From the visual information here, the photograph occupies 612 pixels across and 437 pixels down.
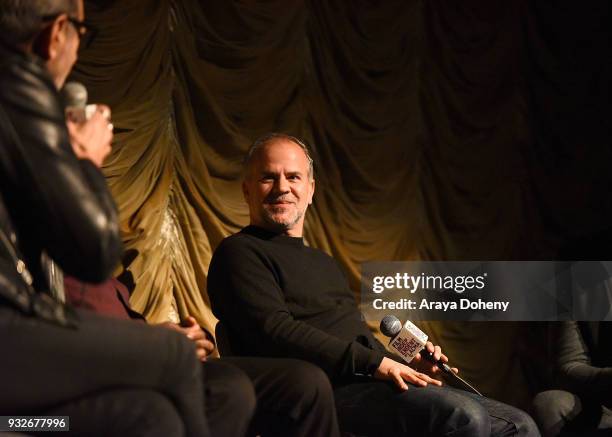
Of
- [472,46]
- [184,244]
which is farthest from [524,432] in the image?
[472,46]

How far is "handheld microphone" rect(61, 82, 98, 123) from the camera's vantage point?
132 cm

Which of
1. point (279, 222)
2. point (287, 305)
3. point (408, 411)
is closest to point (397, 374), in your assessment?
point (408, 411)

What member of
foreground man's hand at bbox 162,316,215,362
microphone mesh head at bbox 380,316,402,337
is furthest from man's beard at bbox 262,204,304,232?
foreground man's hand at bbox 162,316,215,362

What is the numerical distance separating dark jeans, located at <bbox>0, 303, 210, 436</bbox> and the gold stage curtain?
4.09 m

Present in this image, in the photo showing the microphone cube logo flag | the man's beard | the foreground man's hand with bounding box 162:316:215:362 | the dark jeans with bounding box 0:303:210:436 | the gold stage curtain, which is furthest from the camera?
the gold stage curtain

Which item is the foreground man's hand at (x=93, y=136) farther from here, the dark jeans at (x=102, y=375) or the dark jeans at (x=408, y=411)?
the dark jeans at (x=408, y=411)

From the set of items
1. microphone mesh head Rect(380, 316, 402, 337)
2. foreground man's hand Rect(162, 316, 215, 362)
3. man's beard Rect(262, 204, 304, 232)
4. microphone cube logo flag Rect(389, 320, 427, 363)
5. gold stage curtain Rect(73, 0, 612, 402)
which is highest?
gold stage curtain Rect(73, 0, 612, 402)

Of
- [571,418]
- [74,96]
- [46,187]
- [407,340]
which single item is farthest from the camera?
[571,418]

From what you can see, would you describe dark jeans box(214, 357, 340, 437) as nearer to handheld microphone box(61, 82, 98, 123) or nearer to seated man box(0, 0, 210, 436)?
seated man box(0, 0, 210, 436)

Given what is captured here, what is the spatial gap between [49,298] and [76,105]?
1.12 ft

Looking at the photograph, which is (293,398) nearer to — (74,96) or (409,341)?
(409,341)

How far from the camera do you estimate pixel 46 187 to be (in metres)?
1.15

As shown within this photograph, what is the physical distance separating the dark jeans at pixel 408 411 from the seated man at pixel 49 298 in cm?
105

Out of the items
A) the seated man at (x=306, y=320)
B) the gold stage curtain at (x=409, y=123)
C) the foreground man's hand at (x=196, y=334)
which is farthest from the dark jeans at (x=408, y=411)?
the gold stage curtain at (x=409, y=123)
